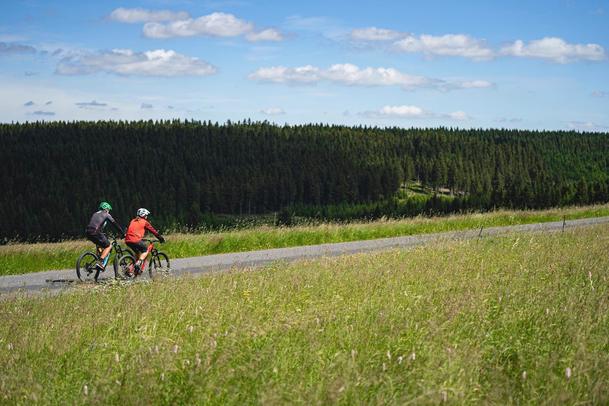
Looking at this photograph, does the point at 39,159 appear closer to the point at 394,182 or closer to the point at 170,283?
the point at 394,182

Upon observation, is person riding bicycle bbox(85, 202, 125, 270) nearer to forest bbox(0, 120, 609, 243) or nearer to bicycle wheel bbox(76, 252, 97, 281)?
bicycle wheel bbox(76, 252, 97, 281)

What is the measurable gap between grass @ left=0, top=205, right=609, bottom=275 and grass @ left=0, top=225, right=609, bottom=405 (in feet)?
27.2

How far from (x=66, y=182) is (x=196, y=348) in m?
156

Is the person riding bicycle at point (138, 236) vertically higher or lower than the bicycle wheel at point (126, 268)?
higher

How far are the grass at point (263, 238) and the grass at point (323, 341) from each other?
8304 mm

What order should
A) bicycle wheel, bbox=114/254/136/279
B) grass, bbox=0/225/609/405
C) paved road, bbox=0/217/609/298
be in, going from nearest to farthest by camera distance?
1. grass, bbox=0/225/609/405
2. paved road, bbox=0/217/609/298
3. bicycle wheel, bbox=114/254/136/279

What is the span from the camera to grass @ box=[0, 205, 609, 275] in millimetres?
17875

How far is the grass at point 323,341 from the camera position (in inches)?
202

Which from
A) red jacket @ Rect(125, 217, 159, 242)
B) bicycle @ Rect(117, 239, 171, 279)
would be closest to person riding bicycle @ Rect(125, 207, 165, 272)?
red jacket @ Rect(125, 217, 159, 242)

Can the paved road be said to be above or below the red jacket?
below

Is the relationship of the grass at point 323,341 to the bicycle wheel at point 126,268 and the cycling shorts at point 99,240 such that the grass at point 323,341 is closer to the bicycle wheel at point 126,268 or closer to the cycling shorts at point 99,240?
the bicycle wheel at point 126,268

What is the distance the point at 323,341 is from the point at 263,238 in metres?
16.3

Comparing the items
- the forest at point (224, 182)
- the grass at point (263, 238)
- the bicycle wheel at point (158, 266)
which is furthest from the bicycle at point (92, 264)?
the forest at point (224, 182)

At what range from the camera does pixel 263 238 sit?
22625 mm
